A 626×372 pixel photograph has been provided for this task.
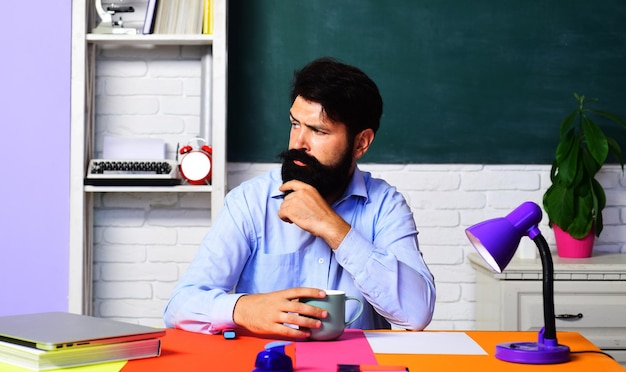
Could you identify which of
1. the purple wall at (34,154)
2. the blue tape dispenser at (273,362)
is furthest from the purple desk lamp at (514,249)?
the purple wall at (34,154)

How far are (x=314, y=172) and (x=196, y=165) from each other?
4.01 feet

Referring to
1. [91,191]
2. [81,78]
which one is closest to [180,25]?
[81,78]

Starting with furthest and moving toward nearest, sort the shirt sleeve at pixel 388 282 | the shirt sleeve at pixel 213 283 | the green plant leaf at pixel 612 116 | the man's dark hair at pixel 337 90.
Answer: the green plant leaf at pixel 612 116
the man's dark hair at pixel 337 90
the shirt sleeve at pixel 388 282
the shirt sleeve at pixel 213 283

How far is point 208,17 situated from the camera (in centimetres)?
329

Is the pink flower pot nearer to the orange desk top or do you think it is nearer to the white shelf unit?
the white shelf unit

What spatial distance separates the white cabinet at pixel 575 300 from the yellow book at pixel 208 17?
144 centimetres

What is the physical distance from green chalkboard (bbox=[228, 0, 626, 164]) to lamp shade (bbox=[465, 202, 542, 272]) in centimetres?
202

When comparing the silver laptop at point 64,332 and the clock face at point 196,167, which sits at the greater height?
the clock face at point 196,167

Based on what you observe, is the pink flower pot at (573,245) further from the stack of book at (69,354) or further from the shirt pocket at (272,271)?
the stack of book at (69,354)

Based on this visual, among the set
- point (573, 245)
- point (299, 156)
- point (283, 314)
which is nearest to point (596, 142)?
point (573, 245)

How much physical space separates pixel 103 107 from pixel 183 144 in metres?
0.36

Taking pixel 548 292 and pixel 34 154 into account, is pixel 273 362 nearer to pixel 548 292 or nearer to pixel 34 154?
pixel 548 292

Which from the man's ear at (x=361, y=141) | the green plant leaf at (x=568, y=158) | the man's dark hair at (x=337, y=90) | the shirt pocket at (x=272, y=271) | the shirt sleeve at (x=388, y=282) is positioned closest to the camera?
the shirt sleeve at (x=388, y=282)

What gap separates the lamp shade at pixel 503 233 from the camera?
143cm
